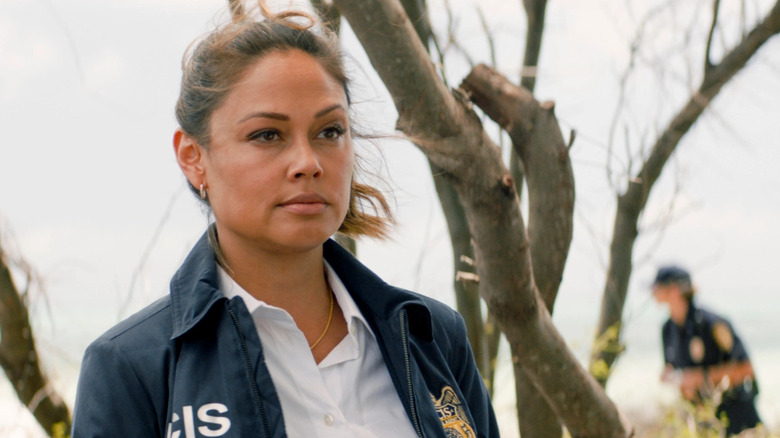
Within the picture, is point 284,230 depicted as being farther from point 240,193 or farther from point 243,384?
point 243,384

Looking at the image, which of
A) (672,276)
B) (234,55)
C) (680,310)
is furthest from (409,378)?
(672,276)

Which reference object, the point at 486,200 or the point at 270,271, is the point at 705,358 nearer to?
the point at 486,200

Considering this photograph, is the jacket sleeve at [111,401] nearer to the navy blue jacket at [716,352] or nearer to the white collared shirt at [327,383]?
the white collared shirt at [327,383]

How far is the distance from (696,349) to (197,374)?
4739mm

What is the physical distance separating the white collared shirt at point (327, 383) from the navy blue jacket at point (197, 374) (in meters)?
0.03

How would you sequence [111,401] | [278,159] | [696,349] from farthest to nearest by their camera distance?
[696,349]
[278,159]
[111,401]

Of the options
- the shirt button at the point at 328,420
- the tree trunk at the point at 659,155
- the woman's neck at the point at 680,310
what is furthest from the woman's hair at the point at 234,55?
the woman's neck at the point at 680,310

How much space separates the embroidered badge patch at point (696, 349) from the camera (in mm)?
5652

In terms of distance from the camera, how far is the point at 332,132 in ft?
5.41

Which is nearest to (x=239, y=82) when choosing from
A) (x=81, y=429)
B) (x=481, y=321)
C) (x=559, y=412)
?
(x=81, y=429)

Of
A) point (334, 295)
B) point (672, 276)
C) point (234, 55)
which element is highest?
point (672, 276)

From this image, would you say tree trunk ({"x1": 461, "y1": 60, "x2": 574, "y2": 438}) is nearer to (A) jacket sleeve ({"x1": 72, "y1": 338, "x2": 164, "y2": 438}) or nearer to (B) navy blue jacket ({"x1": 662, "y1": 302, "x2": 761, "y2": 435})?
(A) jacket sleeve ({"x1": 72, "y1": 338, "x2": 164, "y2": 438})

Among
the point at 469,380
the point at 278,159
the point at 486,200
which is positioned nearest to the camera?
the point at 278,159

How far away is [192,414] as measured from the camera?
1.46m
